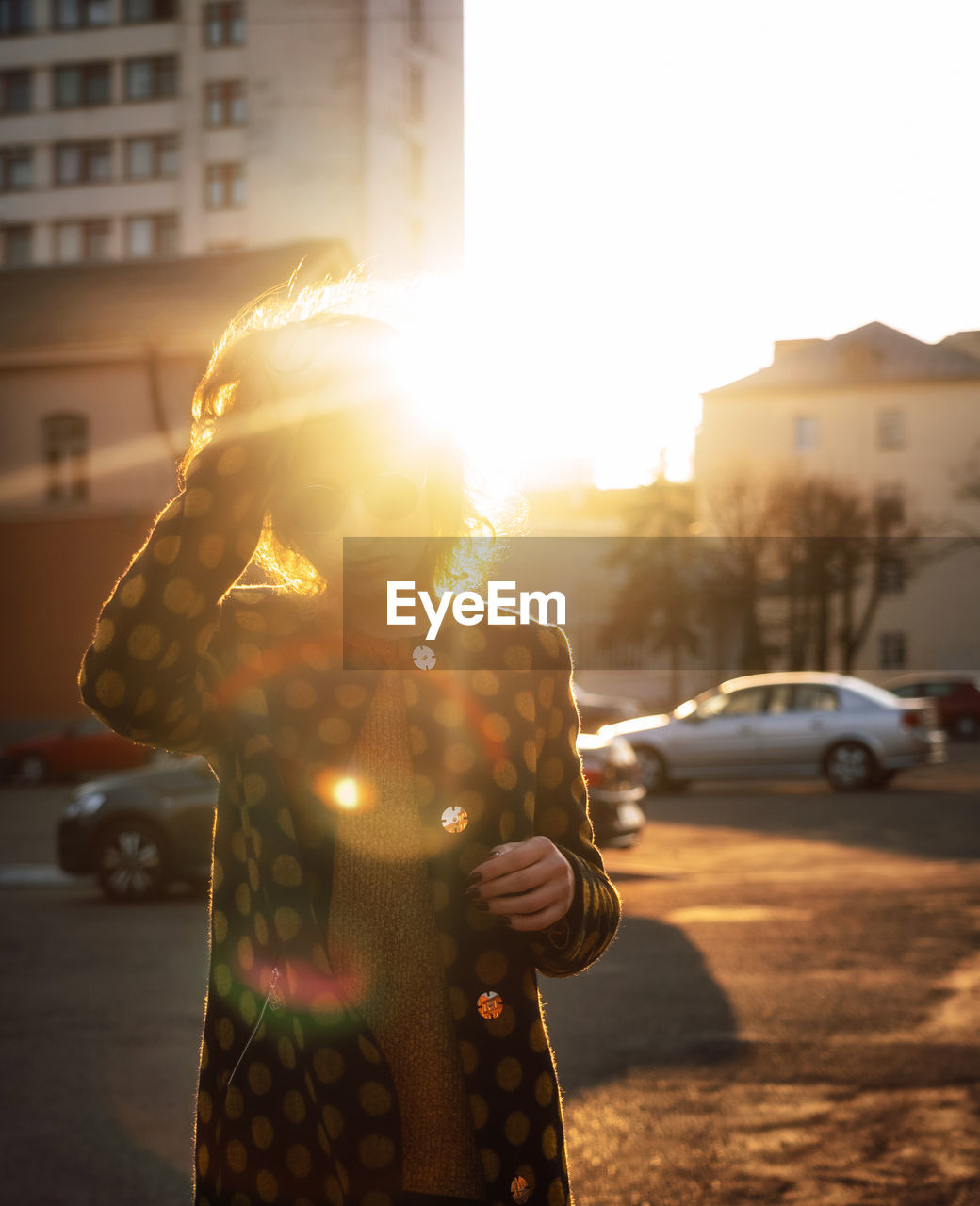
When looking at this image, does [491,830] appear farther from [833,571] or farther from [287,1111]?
[833,571]

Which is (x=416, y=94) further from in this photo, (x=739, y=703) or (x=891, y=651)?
(x=739, y=703)

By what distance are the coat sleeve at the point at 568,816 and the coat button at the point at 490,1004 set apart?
9 cm

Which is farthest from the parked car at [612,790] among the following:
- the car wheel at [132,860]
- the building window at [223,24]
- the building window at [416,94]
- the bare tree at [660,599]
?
the building window at [223,24]

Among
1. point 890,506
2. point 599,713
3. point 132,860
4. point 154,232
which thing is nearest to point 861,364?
point 890,506

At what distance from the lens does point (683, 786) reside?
22.2m

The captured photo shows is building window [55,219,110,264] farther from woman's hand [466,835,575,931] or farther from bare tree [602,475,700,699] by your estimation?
woman's hand [466,835,575,931]

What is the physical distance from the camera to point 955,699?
40.3 m

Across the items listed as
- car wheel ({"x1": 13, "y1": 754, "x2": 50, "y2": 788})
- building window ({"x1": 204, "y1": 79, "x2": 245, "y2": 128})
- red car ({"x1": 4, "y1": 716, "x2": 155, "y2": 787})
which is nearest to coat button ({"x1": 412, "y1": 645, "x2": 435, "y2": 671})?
red car ({"x1": 4, "y1": 716, "x2": 155, "y2": 787})

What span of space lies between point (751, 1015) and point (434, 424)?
610 cm

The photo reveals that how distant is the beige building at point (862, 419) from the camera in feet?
200

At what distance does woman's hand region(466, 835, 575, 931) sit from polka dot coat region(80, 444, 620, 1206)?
54 mm

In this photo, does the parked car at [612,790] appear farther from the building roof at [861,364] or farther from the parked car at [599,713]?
the building roof at [861,364]

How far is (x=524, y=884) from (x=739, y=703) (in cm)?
1989

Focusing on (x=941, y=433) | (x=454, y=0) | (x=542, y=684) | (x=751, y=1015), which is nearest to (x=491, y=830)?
(x=542, y=684)
